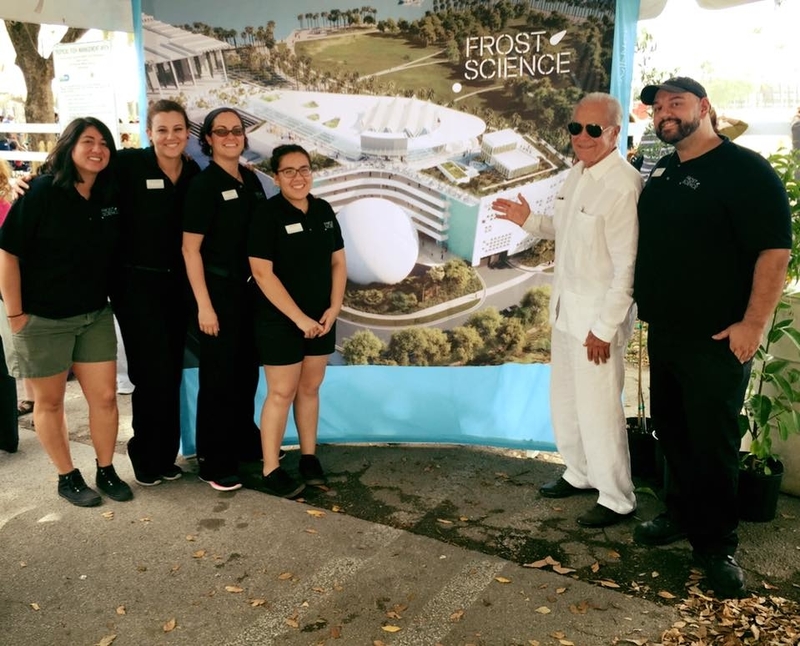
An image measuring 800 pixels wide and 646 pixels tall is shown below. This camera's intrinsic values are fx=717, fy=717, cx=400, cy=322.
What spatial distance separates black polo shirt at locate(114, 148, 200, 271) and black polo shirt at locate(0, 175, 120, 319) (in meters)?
0.07

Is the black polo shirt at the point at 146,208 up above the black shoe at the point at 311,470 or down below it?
above

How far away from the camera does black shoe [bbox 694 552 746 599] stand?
2623 mm

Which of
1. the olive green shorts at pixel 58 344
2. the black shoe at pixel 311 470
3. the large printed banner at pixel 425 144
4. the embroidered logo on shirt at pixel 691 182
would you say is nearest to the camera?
the embroidered logo on shirt at pixel 691 182

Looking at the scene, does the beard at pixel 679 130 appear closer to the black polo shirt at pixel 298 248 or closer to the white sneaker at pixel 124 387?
the black polo shirt at pixel 298 248

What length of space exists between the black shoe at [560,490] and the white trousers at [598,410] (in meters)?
0.20

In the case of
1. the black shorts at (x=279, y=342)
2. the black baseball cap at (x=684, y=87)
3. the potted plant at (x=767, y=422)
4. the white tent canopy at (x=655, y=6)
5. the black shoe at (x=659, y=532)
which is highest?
the white tent canopy at (x=655, y=6)

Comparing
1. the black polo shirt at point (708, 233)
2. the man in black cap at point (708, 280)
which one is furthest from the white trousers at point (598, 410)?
the black polo shirt at point (708, 233)

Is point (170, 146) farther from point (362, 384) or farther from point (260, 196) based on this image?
point (362, 384)

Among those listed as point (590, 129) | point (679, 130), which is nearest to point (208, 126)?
point (590, 129)

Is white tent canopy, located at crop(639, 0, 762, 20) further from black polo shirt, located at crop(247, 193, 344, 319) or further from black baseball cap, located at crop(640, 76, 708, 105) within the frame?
black polo shirt, located at crop(247, 193, 344, 319)

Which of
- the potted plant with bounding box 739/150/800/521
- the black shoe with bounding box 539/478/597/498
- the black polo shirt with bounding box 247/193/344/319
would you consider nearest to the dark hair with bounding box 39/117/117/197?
the black polo shirt with bounding box 247/193/344/319

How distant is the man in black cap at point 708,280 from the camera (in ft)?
8.15

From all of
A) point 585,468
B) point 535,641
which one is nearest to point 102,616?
point 535,641

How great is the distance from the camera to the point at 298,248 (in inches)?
130
